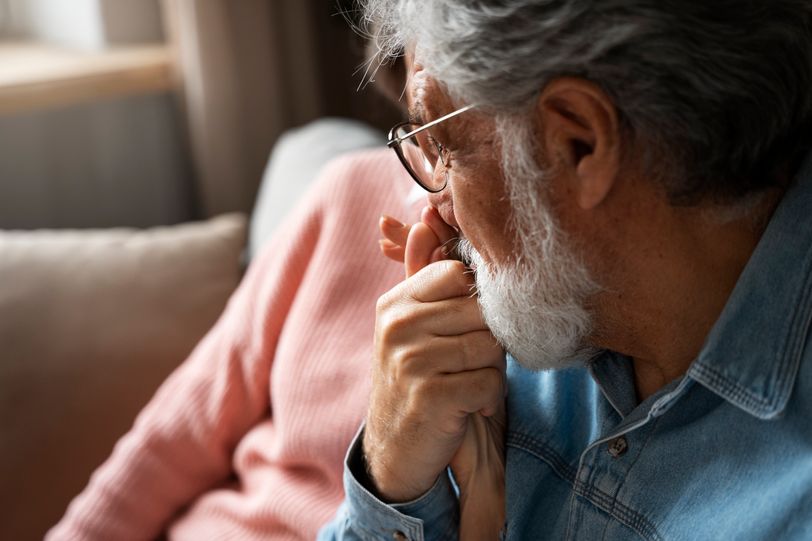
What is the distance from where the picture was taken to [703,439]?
0.93 meters

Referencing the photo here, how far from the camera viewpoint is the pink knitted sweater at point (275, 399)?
147cm

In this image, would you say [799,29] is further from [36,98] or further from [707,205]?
[36,98]

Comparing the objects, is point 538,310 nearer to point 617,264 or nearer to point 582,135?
point 617,264

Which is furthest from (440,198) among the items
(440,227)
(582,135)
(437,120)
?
(582,135)

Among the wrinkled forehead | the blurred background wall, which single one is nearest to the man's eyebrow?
the wrinkled forehead

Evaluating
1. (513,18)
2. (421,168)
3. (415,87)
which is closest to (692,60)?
(513,18)

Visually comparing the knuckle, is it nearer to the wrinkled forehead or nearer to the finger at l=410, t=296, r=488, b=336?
the finger at l=410, t=296, r=488, b=336

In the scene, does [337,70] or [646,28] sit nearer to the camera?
[646,28]

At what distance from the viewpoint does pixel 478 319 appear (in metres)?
1.07

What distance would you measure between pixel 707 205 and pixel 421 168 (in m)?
0.36

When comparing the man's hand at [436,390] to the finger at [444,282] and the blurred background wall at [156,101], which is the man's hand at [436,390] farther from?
the blurred background wall at [156,101]

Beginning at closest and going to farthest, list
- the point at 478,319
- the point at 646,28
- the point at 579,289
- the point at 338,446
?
the point at 646,28, the point at 579,289, the point at 478,319, the point at 338,446

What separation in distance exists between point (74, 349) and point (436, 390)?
95 centimetres

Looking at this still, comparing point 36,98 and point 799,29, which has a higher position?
point 799,29
